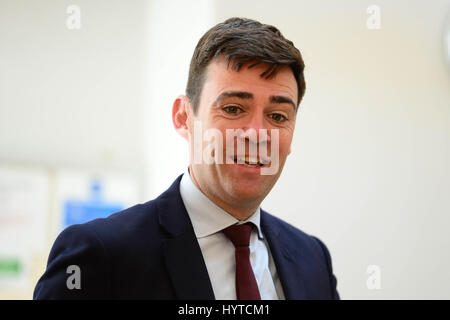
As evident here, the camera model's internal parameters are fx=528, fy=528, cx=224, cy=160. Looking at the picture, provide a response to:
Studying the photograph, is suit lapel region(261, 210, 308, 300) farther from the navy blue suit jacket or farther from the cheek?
the cheek

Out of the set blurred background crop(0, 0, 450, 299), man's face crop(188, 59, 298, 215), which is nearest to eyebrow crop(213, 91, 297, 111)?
man's face crop(188, 59, 298, 215)

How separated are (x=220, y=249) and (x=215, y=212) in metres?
0.07

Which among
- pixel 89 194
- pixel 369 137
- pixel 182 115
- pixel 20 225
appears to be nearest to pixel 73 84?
pixel 89 194

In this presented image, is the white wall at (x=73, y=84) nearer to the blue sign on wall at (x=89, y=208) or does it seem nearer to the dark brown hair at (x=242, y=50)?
the blue sign on wall at (x=89, y=208)

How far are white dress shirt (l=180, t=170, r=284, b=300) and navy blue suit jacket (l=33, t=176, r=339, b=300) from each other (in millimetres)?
20

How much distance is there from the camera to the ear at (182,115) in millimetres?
1067

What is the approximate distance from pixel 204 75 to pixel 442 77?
1300 mm

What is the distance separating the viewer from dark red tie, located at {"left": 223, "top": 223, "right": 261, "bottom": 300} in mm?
959

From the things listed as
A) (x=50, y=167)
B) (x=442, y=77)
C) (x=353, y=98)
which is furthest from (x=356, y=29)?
(x=50, y=167)

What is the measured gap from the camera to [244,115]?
947mm

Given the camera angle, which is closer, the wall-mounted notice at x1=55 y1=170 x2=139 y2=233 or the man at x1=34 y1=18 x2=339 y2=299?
the man at x1=34 y1=18 x2=339 y2=299

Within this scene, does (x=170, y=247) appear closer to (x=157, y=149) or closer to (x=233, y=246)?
(x=233, y=246)

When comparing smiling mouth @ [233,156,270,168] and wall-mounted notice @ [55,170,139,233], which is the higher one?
smiling mouth @ [233,156,270,168]

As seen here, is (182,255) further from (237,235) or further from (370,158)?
(370,158)
